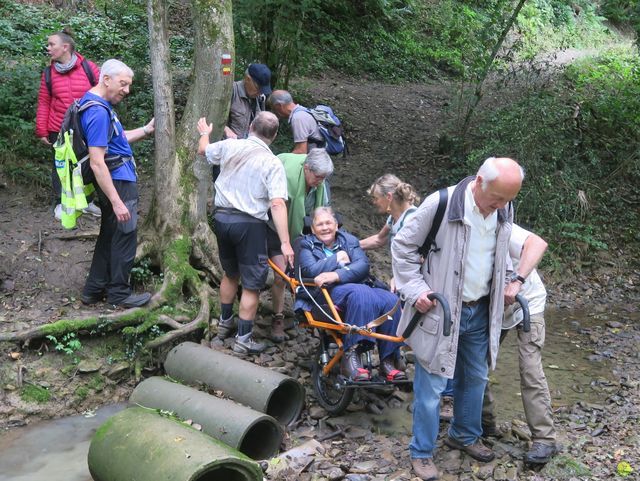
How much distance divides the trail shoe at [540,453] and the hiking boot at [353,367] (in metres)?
1.28

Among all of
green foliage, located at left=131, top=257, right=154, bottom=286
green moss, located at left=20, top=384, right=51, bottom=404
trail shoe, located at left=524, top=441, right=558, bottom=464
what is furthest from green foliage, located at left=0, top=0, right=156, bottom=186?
trail shoe, located at left=524, top=441, right=558, bottom=464

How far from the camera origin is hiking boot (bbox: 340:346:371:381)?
524 centimetres

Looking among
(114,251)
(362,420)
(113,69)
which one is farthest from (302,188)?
(362,420)

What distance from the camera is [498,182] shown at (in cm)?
393

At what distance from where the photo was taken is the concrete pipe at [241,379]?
205 inches

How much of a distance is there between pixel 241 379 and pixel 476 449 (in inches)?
72.6

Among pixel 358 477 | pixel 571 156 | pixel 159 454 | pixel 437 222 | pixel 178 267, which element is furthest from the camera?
pixel 571 156

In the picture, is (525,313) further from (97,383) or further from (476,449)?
(97,383)

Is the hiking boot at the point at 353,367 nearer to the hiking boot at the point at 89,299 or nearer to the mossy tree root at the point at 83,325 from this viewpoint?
the mossy tree root at the point at 83,325

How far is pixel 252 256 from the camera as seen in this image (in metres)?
6.02

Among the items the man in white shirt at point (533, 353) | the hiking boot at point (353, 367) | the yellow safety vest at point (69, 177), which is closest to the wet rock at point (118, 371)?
the yellow safety vest at point (69, 177)

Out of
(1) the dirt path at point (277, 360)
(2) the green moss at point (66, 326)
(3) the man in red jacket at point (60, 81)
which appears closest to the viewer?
(1) the dirt path at point (277, 360)

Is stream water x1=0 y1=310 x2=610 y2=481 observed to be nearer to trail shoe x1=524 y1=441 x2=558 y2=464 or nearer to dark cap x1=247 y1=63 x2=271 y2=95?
trail shoe x1=524 y1=441 x2=558 y2=464

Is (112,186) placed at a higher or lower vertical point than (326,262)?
higher
